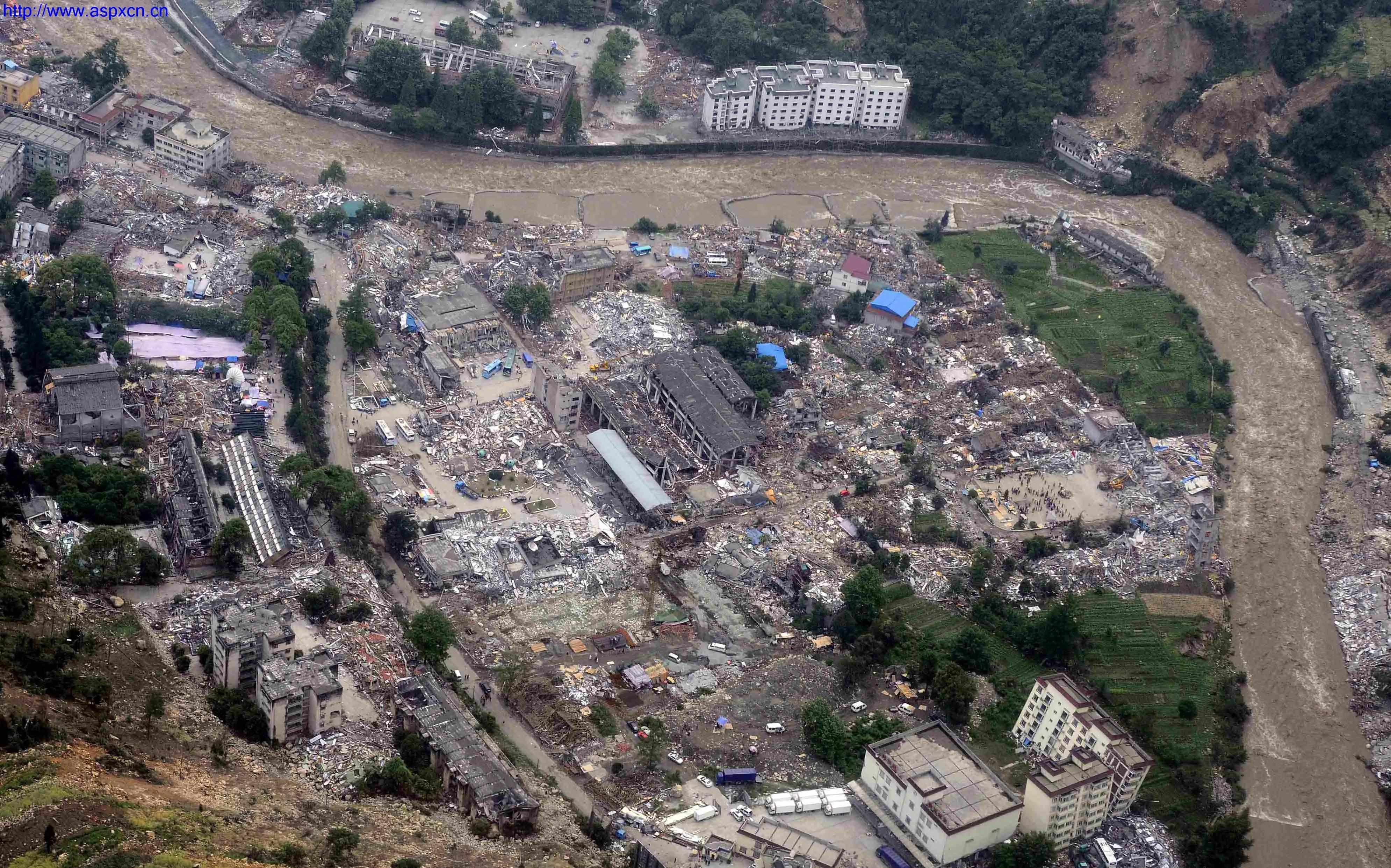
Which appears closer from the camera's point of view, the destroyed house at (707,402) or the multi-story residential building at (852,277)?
the destroyed house at (707,402)

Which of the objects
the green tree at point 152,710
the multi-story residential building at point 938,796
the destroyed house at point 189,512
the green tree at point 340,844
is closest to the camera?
the green tree at point 340,844

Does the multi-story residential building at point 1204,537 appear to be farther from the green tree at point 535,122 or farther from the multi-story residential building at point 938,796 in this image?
the green tree at point 535,122

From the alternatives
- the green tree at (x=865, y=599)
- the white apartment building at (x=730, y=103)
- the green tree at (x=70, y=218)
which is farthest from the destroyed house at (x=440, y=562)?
the white apartment building at (x=730, y=103)

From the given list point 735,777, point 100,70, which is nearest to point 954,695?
point 735,777

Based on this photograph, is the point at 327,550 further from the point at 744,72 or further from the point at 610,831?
the point at 744,72

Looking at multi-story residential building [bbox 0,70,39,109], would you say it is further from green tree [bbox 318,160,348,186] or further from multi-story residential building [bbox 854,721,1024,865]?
multi-story residential building [bbox 854,721,1024,865]

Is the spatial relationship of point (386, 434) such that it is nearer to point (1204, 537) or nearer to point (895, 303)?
point (895, 303)

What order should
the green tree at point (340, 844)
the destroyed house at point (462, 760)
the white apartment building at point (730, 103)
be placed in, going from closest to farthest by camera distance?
the green tree at point (340, 844), the destroyed house at point (462, 760), the white apartment building at point (730, 103)
